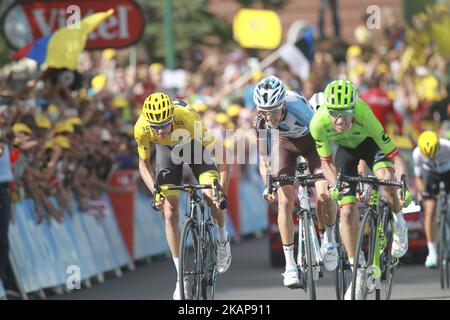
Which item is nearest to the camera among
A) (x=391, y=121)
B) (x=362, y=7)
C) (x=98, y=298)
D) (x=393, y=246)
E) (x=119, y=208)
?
(x=393, y=246)

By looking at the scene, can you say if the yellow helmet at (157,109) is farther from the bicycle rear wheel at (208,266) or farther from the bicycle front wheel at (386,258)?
the bicycle front wheel at (386,258)

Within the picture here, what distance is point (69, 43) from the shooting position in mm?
19375

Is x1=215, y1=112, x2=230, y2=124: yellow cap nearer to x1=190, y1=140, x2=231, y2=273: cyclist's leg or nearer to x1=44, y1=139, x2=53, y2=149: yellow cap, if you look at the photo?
x1=44, y1=139, x2=53, y2=149: yellow cap

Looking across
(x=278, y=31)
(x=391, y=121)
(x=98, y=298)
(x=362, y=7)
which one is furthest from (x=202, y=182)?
(x=362, y=7)

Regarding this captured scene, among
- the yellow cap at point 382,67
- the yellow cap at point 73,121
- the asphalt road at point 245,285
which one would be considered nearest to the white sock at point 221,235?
the asphalt road at point 245,285

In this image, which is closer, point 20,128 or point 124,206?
point 20,128

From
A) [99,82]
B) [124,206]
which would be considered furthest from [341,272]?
[99,82]

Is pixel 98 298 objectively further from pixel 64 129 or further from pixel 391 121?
pixel 391 121

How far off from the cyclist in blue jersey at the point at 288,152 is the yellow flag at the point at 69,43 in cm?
570

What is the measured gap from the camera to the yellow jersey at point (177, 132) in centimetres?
1334

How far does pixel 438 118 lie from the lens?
26.9 metres

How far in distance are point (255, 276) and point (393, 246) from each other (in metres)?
4.67

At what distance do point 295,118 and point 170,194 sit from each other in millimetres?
1385

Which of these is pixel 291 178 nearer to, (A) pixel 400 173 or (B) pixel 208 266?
(A) pixel 400 173
